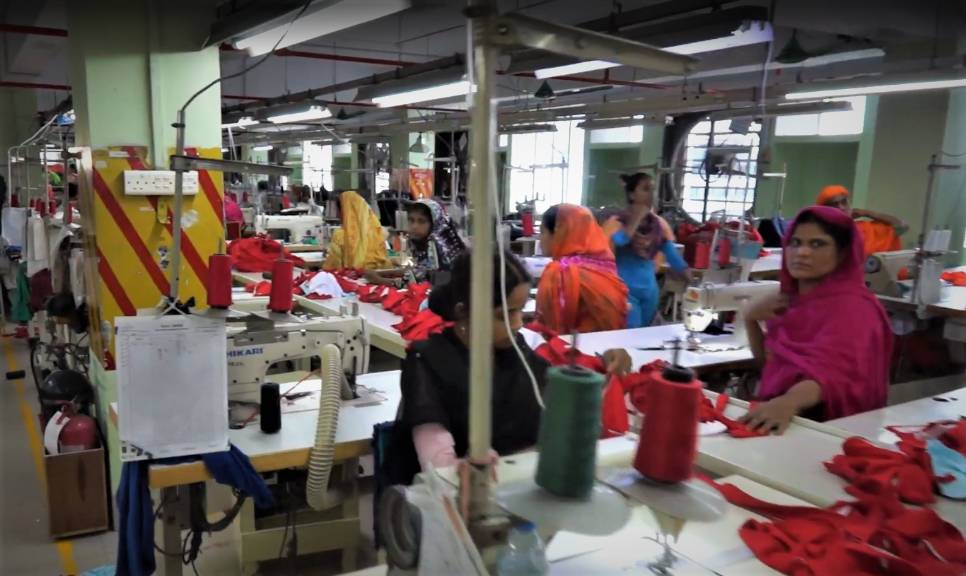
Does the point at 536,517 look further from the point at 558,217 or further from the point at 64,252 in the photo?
the point at 64,252

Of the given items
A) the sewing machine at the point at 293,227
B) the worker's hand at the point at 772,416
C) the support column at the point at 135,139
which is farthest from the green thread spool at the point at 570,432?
the sewing machine at the point at 293,227

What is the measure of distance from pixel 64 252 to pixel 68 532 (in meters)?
2.04

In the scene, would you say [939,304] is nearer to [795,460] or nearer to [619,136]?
[795,460]

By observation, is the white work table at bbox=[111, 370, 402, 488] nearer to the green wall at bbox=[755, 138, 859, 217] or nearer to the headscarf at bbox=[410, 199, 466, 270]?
the headscarf at bbox=[410, 199, 466, 270]

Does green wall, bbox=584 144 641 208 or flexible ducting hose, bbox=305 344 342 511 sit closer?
flexible ducting hose, bbox=305 344 342 511

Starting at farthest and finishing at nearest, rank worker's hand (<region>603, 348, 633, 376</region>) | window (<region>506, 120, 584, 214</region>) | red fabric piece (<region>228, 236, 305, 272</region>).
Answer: window (<region>506, 120, 584, 214</region>) → red fabric piece (<region>228, 236, 305, 272</region>) → worker's hand (<region>603, 348, 633, 376</region>)

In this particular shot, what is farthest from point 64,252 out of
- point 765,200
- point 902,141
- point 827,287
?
point 765,200

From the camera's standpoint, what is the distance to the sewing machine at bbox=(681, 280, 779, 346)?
321cm

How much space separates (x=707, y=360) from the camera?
3.15 meters

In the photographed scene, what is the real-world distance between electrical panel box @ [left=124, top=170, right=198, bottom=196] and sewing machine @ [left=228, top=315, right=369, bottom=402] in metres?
1.82

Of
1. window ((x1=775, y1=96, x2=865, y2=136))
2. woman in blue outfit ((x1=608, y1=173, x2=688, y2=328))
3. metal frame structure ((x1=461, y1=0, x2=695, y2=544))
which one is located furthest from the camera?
window ((x1=775, y1=96, x2=865, y2=136))

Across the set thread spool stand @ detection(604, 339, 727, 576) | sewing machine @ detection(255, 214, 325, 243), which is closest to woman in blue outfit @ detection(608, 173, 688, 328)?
thread spool stand @ detection(604, 339, 727, 576)

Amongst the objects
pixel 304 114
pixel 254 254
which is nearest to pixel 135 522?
pixel 254 254

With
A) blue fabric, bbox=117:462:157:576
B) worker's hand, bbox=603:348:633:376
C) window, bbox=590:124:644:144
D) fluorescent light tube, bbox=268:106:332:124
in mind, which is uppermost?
window, bbox=590:124:644:144
